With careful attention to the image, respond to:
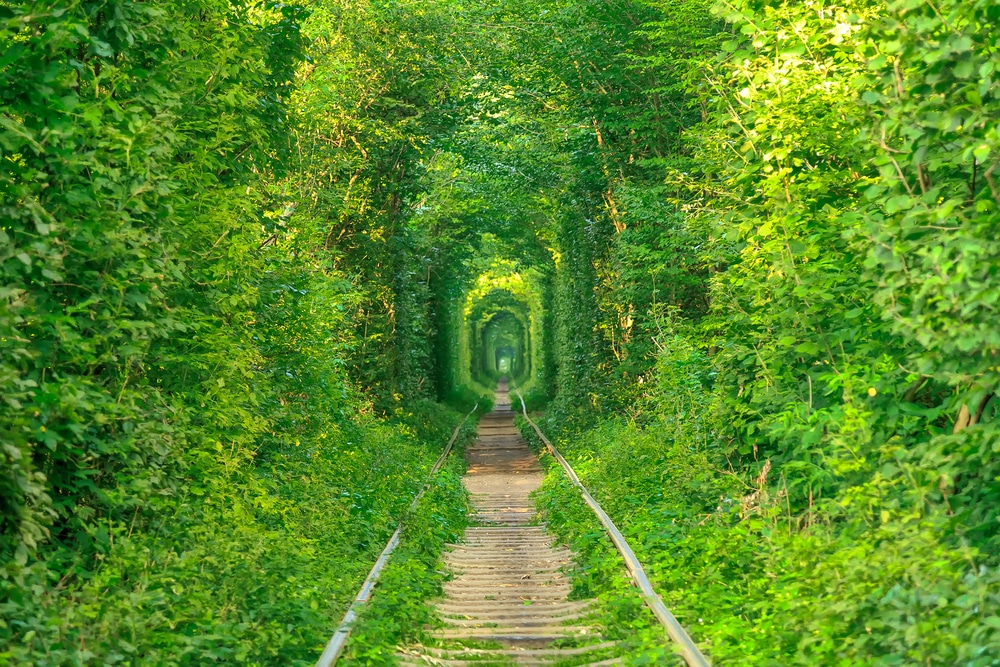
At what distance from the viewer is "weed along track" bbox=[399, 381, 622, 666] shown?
7520 millimetres

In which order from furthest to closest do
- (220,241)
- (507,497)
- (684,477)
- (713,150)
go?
(507,497) → (684,477) → (713,150) → (220,241)

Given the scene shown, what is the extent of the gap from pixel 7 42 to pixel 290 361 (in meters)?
6.37

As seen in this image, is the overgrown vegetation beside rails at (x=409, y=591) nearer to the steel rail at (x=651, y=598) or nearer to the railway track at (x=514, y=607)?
the railway track at (x=514, y=607)

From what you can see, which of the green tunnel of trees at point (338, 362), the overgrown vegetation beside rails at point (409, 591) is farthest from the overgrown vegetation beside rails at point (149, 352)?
the overgrown vegetation beside rails at point (409, 591)

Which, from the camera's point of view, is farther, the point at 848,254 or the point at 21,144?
the point at 848,254

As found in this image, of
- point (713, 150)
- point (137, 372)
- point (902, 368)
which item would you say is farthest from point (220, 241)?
point (902, 368)

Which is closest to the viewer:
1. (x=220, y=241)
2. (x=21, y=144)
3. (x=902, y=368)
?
(x=21, y=144)

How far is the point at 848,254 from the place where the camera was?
25.1 ft

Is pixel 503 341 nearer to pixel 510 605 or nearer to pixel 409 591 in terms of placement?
pixel 510 605

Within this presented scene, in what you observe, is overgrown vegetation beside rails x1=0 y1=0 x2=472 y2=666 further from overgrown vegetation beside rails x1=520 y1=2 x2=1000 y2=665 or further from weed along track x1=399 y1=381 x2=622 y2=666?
overgrown vegetation beside rails x1=520 y1=2 x2=1000 y2=665

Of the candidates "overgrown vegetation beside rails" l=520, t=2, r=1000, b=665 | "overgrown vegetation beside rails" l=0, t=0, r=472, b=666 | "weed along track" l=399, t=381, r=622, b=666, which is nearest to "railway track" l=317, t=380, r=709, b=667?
"weed along track" l=399, t=381, r=622, b=666

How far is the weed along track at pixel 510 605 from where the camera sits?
7.52m

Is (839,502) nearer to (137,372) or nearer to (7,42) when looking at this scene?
(137,372)

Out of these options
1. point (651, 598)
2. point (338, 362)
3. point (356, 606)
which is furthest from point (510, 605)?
point (338, 362)
